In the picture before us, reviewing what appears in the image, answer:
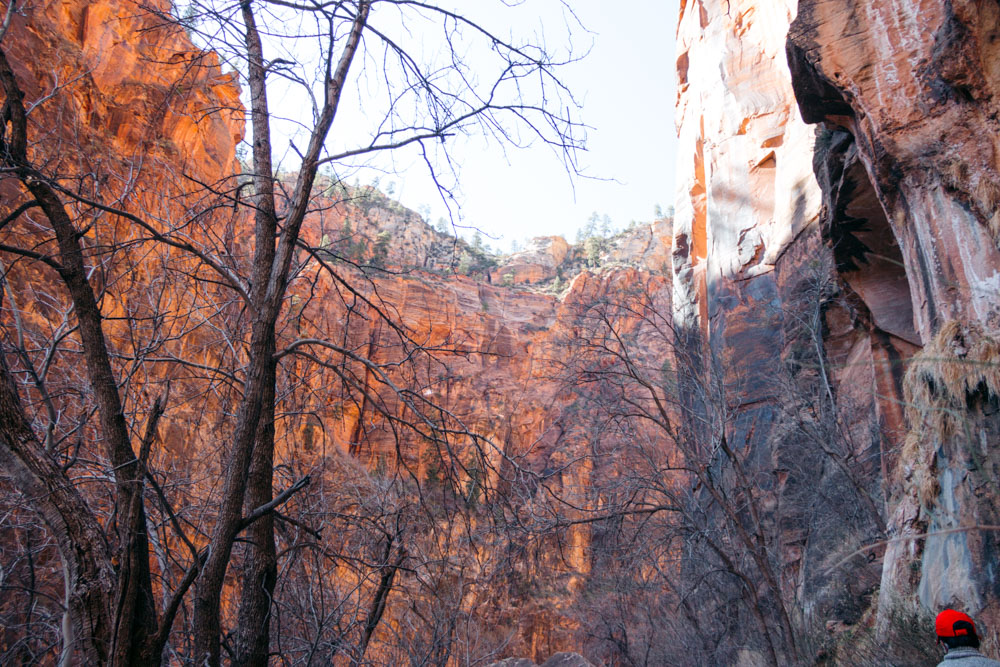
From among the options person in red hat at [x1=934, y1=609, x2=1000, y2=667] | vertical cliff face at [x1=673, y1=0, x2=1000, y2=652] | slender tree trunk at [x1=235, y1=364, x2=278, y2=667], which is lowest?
person in red hat at [x1=934, y1=609, x2=1000, y2=667]

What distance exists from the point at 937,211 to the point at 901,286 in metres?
4.23

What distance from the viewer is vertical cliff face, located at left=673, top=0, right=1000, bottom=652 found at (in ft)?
17.6

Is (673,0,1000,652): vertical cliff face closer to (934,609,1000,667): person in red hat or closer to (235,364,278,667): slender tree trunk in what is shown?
(934,609,1000,667): person in red hat

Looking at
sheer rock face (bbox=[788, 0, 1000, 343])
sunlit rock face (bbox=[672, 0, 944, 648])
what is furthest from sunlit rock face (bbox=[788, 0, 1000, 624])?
sunlit rock face (bbox=[672, 0, 944, 648])

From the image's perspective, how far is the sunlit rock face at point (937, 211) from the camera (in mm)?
5215

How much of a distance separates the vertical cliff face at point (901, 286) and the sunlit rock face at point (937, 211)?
0.05ft

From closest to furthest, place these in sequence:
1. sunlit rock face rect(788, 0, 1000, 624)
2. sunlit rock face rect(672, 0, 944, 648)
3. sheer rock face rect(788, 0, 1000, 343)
Answer: sunlit rock face rect(788, 0, 1000, 624)
sheer rock face rect(788, 0, 1000, 343)
sunlit rock face rect(672, 0, 944, 648)

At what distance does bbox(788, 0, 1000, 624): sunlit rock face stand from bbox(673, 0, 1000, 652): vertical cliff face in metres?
0.02

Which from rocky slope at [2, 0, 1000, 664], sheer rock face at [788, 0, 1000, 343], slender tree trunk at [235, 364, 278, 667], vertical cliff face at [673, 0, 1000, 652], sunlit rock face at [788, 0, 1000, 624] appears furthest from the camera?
sheer rock face at [788, 0, 1000, 343]

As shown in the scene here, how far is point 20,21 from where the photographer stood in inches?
557

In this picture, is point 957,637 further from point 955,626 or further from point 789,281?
point 789,281

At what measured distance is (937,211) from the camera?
20.0ft

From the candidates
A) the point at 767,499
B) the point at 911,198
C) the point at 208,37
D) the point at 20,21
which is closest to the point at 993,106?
the point at 911,198

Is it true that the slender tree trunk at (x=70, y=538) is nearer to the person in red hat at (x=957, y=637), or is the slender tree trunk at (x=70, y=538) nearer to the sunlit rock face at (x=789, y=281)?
the sunlit rock face at (x=789, y=281)
